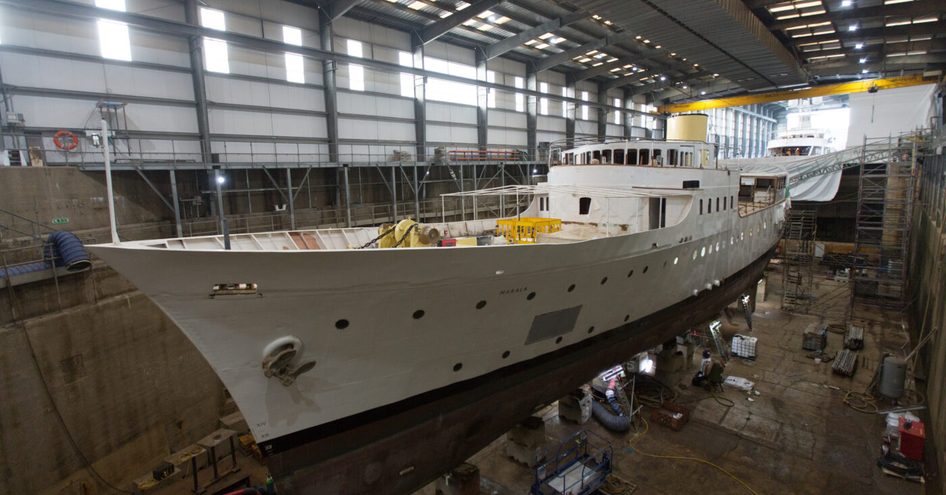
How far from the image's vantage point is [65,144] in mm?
11883

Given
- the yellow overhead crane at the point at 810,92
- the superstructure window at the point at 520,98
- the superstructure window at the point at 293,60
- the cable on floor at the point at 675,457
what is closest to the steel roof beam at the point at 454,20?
the superstructure window at the point at 293,60

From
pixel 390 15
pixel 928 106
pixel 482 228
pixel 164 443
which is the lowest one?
pixel 164 443

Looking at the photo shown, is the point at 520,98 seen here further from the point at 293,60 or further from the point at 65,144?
the point at 65,144

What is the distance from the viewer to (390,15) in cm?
1916

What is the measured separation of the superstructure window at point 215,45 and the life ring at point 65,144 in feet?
15.4

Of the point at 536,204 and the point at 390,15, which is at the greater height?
the point at 390,15

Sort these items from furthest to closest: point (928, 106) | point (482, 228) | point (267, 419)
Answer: point (928, 106) → point (482, 228) → point (267, 419)

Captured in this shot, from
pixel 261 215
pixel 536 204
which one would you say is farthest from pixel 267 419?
pixel 261 215

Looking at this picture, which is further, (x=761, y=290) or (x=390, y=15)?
(x=761, y=290)

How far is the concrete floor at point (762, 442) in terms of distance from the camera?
8.98m

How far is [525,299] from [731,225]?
908cm

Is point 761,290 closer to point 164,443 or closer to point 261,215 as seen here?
point 261,215

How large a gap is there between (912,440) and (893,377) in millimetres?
3004

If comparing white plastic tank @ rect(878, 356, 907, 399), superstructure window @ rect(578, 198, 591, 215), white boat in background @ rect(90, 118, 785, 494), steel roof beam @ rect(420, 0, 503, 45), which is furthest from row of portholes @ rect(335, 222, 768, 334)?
steel roof beam @ rect(420, 0, 503, 45)
